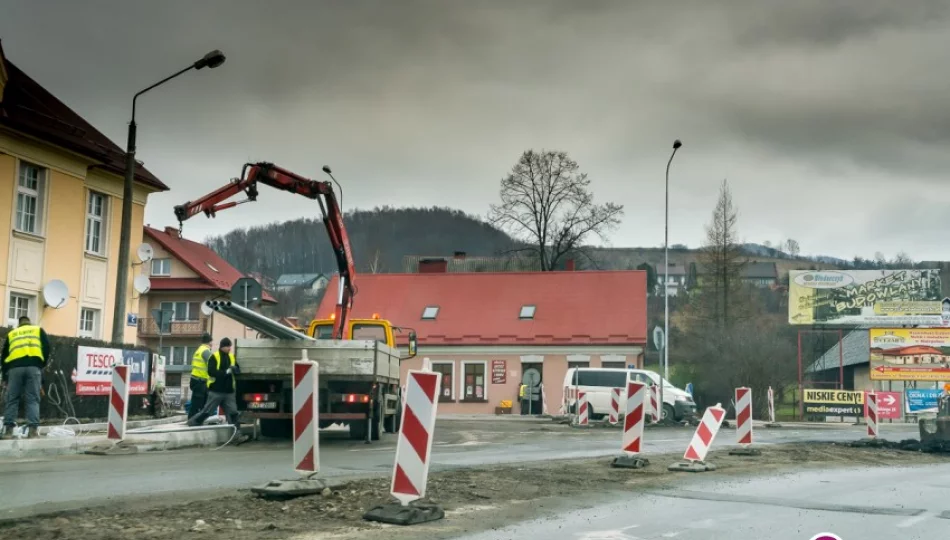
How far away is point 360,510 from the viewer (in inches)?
341

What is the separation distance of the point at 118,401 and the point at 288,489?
23.4 feet

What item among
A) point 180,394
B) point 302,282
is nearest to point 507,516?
point 180,394

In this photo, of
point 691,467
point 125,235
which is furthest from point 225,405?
point 691,467

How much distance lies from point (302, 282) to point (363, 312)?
5153cm

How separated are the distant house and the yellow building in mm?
63164

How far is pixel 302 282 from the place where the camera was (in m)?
103

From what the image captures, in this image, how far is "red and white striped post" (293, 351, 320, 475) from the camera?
9273 millimetres

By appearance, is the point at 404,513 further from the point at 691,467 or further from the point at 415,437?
the point at 691,467

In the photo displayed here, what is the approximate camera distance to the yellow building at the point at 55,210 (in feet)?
86.4

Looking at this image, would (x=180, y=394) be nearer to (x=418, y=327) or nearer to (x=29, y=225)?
(x=418, y=327)

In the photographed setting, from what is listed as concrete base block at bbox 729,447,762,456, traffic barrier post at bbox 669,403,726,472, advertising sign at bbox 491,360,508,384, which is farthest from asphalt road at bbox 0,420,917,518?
advertising sign at bbox 491,360,508,384

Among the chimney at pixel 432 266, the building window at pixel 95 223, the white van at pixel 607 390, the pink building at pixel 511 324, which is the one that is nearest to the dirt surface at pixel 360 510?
the building window at pixel 95 223

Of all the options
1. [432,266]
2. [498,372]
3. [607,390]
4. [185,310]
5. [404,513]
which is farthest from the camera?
[185,310]

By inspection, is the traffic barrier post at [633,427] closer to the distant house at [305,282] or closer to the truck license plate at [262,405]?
the truck license plate at [262,405]
